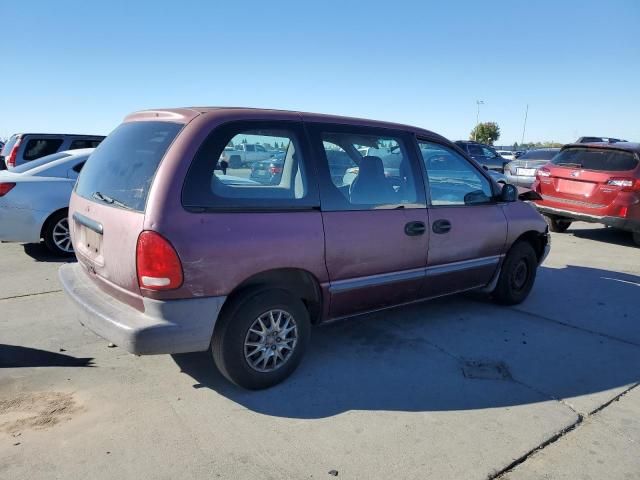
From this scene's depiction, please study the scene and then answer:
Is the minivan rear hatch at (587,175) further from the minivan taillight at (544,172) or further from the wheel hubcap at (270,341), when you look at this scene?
the wheel hubcap at (270,341)

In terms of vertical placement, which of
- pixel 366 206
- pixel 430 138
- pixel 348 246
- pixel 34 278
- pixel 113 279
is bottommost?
pixel 34 278

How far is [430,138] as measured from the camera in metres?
4.18

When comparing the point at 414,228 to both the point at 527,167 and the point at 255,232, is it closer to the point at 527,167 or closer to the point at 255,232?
the point at 255,232

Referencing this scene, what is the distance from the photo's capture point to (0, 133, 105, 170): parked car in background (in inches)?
417

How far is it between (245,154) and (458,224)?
204 cm

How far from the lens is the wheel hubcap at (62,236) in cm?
636

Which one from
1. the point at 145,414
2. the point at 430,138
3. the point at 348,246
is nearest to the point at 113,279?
the point at 145,414

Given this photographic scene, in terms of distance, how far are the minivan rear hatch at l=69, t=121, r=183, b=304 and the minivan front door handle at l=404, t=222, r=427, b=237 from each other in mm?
1883

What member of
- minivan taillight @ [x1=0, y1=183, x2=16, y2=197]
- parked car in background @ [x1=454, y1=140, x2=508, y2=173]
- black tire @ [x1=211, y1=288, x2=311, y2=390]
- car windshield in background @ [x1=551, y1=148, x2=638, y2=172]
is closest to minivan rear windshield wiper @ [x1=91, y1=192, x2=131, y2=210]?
black tire @ [x1=211, y1=288, x2=311, y2=390]

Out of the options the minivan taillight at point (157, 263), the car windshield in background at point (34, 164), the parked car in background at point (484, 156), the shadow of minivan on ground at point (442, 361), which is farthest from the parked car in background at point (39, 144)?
the parked car in background at point (484, 156)

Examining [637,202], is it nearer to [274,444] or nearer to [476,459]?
[476,459]

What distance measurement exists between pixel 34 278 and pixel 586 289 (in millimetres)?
6702

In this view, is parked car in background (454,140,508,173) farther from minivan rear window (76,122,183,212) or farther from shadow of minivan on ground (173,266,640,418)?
minivan rear window (76,122,183,212)

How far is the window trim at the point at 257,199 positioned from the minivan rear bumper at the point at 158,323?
22.1 inches
